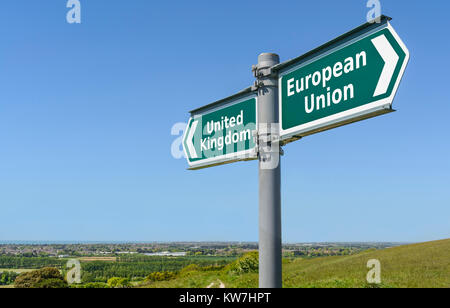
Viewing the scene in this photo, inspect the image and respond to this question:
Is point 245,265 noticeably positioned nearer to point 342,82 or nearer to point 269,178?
point 269,178

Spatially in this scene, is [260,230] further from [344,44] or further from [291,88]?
[344,44]

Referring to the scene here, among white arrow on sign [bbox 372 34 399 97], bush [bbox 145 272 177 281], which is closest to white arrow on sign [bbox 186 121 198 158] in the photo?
white arrow on sign [bbox 372 34 399 97]

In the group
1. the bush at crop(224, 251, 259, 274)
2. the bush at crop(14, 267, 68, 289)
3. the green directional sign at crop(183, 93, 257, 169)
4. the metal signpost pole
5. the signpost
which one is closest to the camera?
the signpost

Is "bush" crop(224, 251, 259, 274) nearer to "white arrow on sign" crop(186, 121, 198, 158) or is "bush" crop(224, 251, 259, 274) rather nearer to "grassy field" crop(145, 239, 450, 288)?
"grassy field" crop(145, 239, 450, 288)

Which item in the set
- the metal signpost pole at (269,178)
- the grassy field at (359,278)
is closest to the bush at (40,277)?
the grassy field at (359,278)

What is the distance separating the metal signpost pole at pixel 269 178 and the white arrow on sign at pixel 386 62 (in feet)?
3.43

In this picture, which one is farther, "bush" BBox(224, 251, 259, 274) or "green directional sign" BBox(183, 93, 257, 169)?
"bush" BBox(224, 251, 259, 274)

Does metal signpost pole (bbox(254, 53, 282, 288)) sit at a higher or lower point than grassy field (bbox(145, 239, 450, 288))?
higher

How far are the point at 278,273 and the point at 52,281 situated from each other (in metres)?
18.2

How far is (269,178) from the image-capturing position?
3.40 meters

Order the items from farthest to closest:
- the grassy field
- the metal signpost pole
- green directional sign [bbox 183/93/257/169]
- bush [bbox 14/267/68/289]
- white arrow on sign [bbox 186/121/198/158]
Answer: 1. bush [bbox 14/267/68/289]
2. the grassy field
3. white arrow on sign [bbox 186/121/198/158]
4. green directional sign [bbox 183/93/257/169]
5. the metal signpost pole

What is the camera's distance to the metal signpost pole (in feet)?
10.8

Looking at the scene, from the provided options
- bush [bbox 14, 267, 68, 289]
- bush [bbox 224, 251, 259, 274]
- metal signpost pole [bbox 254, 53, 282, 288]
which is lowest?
bush [bbox 14, 267, 68, 289]

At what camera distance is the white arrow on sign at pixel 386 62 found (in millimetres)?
2680
